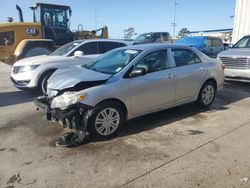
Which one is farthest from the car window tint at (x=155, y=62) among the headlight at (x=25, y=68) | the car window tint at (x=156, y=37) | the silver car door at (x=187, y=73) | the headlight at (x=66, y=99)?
the car window tint at (x=156, y=37)

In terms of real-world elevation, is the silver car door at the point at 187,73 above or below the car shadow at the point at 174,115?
above

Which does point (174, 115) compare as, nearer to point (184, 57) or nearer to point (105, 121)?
point (184, 57)

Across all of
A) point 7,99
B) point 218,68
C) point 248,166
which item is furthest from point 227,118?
point 7,99

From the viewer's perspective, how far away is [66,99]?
4.28 metres

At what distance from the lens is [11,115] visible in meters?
5.98

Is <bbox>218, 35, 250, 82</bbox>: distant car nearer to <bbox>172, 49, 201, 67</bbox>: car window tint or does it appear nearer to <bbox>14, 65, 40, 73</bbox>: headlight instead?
<bbox>172, 49, 201, 67</bbox>: car window tint

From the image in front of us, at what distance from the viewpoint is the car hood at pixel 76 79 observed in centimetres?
438

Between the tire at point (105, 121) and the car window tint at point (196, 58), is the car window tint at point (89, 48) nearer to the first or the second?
the car window tint at point (196, 58)

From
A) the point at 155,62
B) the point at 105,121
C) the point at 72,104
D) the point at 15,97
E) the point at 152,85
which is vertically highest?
the point at 155,62

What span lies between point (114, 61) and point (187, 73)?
1.60m

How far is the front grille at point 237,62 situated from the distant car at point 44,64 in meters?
4.46

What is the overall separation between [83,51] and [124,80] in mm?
4160

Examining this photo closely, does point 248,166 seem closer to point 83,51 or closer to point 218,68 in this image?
point 218,68

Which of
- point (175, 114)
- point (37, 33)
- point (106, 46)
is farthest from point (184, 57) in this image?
point (37, 33)
